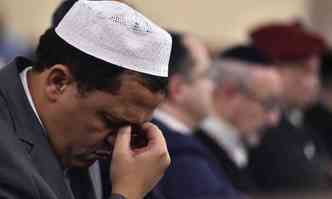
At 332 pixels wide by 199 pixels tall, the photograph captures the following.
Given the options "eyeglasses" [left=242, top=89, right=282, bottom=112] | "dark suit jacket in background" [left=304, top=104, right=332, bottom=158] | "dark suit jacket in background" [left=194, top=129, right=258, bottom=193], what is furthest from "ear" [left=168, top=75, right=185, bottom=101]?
"dark suit jacket in background" [left=304, top=104, right=332, bottom=158]

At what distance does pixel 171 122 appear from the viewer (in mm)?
4680

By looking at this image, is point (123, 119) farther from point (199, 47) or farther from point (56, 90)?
point (199, 47)

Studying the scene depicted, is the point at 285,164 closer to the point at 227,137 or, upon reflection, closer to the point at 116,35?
the point at 227,137

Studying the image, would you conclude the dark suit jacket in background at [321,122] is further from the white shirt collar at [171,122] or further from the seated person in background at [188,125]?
the white shirt collar at [171,122]

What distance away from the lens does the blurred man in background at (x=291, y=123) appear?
18.7 feet

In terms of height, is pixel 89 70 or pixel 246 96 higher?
pixel 89 70

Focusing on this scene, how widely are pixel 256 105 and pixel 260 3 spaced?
6040 mm

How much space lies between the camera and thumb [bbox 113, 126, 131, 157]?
2839 mm

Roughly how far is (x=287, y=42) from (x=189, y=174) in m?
2.44

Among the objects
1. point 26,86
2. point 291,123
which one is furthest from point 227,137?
point 26,86

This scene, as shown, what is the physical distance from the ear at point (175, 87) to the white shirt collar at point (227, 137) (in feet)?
1.61

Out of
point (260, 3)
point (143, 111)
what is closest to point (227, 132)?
point (143, 111)

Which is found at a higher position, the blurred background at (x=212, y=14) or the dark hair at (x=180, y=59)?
the dark hair at (x=180, y=59)

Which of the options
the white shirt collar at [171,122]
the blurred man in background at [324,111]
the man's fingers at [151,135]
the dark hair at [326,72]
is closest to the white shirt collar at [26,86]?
the man's fingers at [151,135]
